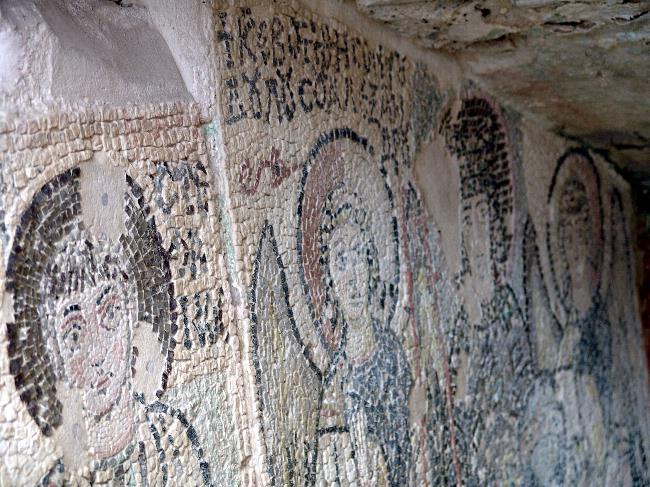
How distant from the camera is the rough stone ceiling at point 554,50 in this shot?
1.63 meters

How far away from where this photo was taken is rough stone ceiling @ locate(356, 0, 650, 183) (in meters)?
1.63

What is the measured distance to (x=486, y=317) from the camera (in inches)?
82.0

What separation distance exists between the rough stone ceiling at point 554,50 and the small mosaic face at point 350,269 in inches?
18.1

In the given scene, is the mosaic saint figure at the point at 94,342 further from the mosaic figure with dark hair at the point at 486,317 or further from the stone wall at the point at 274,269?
the mosaic figure with dark hair at the point at 486,317

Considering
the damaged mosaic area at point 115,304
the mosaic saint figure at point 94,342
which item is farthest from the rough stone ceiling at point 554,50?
the mosaic saint figure at point 94,342

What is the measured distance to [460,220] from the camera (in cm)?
202

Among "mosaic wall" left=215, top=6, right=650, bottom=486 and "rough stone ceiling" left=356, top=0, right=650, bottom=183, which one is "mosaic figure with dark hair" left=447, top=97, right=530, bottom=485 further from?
"rough stone ceiling" left=356, top=0, right=650, bottom=183

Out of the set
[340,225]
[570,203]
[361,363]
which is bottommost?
[361,363]

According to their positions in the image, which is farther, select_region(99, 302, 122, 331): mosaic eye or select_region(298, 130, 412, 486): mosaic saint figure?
select_region(298, 130, 412, 486): mosaic saint figure

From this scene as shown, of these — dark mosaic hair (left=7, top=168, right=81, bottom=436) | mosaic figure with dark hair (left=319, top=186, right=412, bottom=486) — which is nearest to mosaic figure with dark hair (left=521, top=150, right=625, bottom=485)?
mosaic figure with dark hair (left=319, top=186, right=412, bottom=486)

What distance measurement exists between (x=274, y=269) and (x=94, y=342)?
37 cm

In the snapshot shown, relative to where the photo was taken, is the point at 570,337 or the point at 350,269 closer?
the point at 350,269

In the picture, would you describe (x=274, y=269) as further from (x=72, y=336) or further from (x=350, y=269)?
(x=72, y=336)

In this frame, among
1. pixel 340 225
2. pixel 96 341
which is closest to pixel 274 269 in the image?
pixel 340 225
